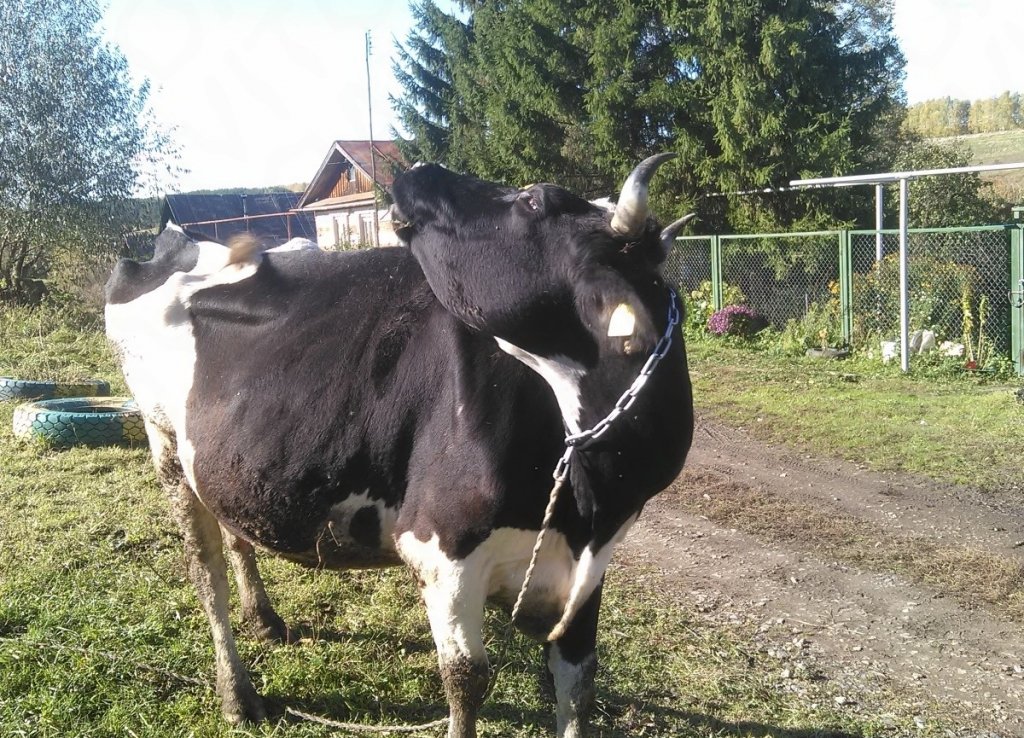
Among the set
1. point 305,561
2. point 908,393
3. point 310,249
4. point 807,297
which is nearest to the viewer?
point 305,561

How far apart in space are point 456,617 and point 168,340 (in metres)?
1.61

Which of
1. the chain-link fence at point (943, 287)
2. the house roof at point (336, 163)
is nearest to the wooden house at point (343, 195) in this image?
the house roof at point (336, 163)

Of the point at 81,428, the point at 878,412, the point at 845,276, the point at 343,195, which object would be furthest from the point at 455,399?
the point at 343,195

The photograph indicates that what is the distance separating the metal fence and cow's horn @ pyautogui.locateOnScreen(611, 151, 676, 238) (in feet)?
30.9

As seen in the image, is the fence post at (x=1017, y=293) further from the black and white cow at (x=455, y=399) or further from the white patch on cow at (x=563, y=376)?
the white patch on cow at (x=563, y=376)

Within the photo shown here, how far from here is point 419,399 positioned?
256 cm

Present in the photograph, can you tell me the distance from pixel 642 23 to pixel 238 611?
17.0 m

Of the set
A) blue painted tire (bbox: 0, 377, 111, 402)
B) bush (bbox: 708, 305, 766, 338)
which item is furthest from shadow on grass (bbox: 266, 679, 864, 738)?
bush (bbox: 708, 305, 766, 338)

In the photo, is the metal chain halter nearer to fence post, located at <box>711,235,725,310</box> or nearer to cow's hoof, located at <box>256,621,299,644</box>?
cow's hoof, located at <box>256,621,299,644</box>

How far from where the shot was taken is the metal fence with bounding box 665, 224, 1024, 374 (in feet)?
37.9

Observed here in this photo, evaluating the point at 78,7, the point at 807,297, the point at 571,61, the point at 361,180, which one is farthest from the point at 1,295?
the point at 361,180

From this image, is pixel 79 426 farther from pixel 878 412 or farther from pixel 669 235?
pixel 878 412

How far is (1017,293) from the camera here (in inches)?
434

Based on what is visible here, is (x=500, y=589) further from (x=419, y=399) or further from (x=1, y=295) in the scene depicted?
(x=1, y=295)
